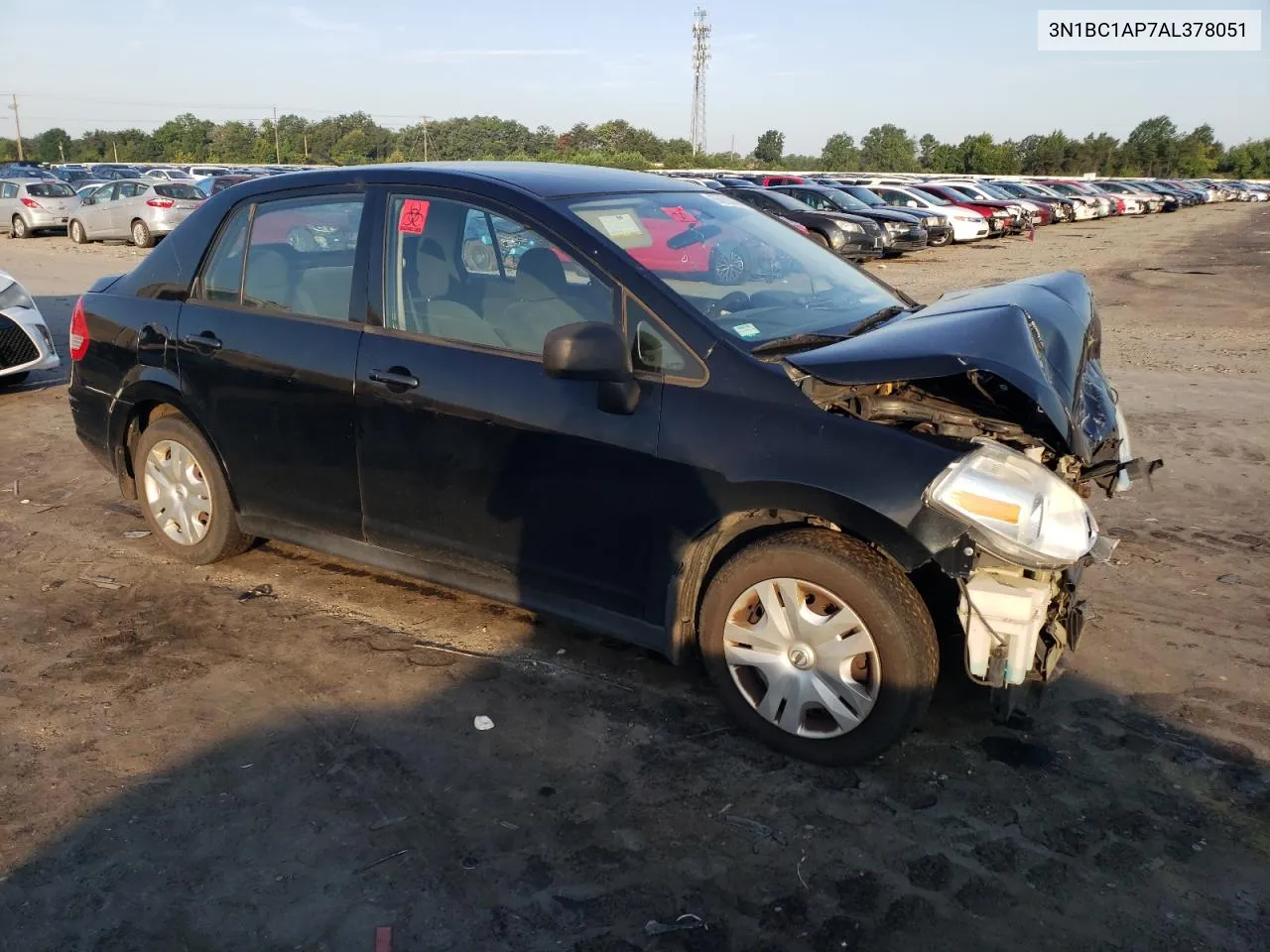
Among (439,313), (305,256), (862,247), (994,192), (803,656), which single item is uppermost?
(994,192)

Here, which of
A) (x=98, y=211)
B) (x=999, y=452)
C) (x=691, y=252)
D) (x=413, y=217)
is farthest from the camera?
(x=98, y=211)

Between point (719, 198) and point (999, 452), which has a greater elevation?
point (719, 198)

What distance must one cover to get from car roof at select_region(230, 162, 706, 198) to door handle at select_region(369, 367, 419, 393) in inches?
29.8

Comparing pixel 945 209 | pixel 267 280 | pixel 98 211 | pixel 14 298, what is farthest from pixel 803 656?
pixel 945 209

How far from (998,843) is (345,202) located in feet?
11.1

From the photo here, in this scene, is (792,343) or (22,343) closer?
(792,343)

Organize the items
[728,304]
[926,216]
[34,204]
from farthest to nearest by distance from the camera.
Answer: [34,204], [926,216], [728,304]

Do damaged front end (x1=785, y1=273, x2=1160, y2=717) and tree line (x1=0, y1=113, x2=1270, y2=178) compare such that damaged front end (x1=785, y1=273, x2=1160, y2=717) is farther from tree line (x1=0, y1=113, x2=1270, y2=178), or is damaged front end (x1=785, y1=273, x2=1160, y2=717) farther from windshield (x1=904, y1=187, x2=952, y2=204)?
tree line (x1=0, y1=113, x2=1270, y2=178)

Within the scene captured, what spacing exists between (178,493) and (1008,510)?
389 centimetres

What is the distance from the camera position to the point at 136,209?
76.3 ft

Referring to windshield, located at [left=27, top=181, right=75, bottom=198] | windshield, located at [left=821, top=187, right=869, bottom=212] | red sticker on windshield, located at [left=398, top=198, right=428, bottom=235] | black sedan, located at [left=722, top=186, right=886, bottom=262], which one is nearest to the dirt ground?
red sticker on windshield, located at [left=398, top=198, right=428, bottom=235]

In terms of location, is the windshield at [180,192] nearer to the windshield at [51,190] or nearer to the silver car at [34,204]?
the silver car at [34,204]

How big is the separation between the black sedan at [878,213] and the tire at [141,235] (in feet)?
47.3

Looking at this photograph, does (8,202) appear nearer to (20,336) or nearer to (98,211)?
(98,211)
